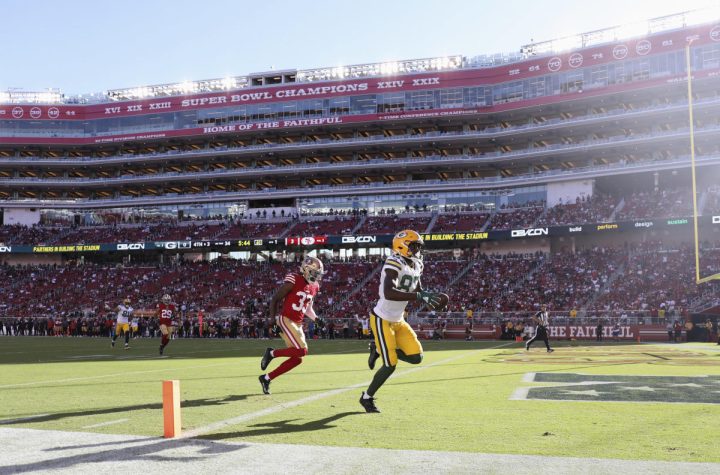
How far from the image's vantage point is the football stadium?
23.2 ft

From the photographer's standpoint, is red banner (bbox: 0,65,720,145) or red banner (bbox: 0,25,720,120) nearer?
red banner (bbox: 0,25,720,120)

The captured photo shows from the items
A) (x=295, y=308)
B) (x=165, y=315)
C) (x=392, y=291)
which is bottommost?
(x=165, y=315)

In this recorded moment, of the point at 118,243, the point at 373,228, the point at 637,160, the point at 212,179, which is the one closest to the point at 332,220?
the point at 373,228

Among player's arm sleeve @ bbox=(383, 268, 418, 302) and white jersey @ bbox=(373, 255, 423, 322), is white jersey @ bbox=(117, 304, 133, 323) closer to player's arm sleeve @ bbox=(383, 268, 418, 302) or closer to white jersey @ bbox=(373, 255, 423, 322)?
white jersey @ bbox=(373, 255, 423, 322)

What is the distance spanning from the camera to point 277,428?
7.38 m

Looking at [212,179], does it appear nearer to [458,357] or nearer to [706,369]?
[458,357]

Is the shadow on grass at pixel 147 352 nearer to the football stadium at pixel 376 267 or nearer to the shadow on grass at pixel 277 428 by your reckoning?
the football stadium at pixel 376 267

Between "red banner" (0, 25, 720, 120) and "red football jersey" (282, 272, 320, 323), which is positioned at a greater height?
"red banner" (0, 25, 720, 120)

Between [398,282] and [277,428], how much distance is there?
8.31 ft

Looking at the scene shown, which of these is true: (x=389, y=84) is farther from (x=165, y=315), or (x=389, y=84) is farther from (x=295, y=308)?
(x=295, y=308)

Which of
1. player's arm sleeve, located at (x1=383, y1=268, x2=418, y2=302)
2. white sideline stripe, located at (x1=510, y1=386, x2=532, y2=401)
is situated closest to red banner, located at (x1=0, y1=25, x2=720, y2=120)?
white sideline stripe, located at (x1=510, y1=386, x2=532, y2=401)

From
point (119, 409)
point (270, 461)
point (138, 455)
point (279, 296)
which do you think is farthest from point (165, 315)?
point (270, 461)

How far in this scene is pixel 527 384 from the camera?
38.4 feet

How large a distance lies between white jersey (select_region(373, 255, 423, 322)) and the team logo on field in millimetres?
2489
